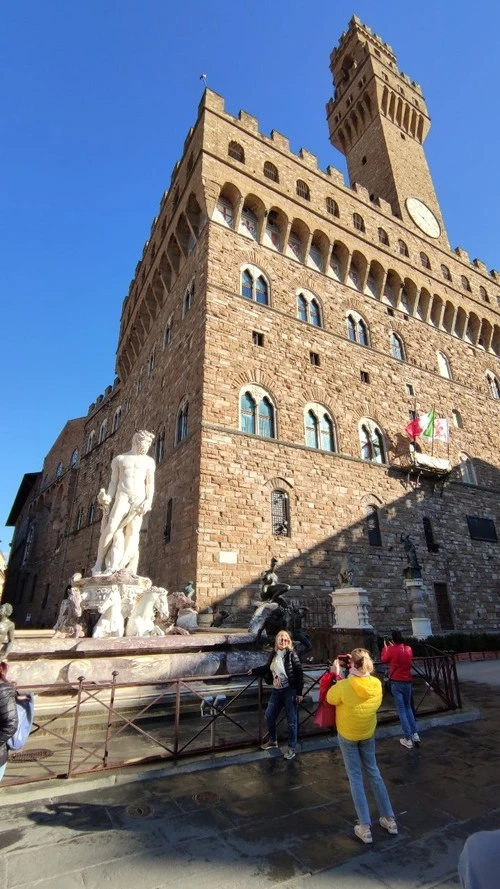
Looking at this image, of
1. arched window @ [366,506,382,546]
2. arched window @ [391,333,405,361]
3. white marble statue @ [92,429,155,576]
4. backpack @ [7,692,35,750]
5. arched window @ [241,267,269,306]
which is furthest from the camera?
arched window @ [391,333,405,361]

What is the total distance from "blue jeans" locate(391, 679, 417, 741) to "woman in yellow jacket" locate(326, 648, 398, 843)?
2.04 metres

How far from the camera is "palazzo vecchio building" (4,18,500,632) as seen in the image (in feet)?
42.5

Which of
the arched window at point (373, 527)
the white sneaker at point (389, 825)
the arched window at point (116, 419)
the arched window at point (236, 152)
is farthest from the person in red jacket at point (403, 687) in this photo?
the arched window at point (116, 419)

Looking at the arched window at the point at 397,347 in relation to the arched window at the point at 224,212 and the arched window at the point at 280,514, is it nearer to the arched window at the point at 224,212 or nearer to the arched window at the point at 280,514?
the arched window at the point at 224,212

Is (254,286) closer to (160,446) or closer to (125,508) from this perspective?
(160,446)

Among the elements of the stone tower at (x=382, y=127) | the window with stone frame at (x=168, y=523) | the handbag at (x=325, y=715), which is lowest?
the handbag at (x=325, y=715)

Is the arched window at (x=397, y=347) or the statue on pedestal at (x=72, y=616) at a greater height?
the arched window at (x=397, y=347)

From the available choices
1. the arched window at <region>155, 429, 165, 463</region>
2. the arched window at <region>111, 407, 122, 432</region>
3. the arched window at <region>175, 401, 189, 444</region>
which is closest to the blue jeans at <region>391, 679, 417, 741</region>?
the arched window at <region>175, 401, 189, 444</region>

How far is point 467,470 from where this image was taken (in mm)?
19625

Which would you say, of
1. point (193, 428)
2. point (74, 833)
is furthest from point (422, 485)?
point (74, 833)

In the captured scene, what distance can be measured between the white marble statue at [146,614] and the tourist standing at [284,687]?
310 cm

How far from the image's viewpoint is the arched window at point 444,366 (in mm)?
20953

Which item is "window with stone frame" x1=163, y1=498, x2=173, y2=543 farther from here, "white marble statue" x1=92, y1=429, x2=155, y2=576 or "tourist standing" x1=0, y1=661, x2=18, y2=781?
"tourist standing" x1=0, y1=661, x2=18, y2=781

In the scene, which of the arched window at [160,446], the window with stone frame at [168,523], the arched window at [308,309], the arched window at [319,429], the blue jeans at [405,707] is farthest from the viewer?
the arched window at [308,309]
